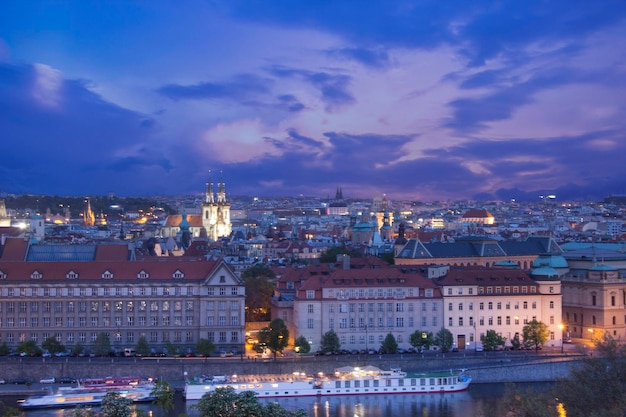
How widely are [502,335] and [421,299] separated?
241 inches

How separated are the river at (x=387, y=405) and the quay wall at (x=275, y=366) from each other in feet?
4.25

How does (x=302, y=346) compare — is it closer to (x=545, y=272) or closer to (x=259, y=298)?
(x=259, y=298)

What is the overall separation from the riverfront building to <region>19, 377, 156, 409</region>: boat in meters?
6.71

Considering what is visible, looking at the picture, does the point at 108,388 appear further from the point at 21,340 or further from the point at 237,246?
the point at 237,246

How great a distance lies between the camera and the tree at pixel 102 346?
197 ft

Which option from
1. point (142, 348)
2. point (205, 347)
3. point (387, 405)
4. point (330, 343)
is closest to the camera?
point (387, 405)

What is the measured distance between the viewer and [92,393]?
53.1 metres

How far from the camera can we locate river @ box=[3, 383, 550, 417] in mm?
50844

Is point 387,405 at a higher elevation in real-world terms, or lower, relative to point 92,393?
lower

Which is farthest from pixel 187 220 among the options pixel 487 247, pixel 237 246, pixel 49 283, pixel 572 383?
pixel 572 383

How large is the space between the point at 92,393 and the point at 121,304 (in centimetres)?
1084

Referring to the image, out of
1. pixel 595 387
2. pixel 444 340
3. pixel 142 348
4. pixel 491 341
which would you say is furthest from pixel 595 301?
pixel 595 387

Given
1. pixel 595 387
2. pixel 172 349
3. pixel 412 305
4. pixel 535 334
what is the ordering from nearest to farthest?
pixel 595 387 < pixel 172 349 < pixel 535 334 < pixel 412 305

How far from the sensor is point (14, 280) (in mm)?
62750
